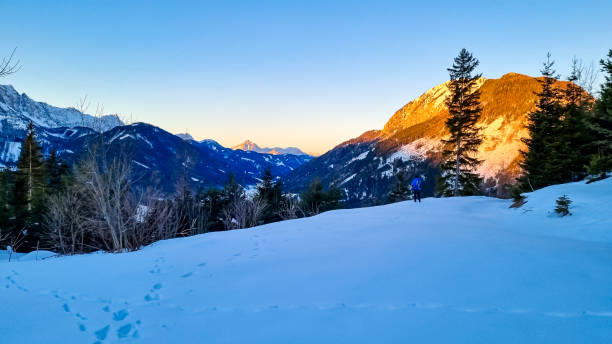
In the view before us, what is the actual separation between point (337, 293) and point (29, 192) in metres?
33.7

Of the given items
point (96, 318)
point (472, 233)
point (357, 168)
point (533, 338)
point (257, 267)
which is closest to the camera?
point (533, 338)

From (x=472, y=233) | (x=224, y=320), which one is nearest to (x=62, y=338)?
(x=224, y=320)

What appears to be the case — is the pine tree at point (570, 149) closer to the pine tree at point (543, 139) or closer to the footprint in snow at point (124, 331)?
the pine tree at point (543, 139)

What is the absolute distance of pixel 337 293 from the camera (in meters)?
3.49

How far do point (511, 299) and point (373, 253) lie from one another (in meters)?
2.23

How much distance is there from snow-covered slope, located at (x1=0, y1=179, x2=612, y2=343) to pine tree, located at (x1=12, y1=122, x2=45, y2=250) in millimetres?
20611

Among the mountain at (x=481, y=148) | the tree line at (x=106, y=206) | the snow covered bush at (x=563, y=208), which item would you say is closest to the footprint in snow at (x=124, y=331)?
the tree line at (x=106, y=206)

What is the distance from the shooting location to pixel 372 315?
291 cm

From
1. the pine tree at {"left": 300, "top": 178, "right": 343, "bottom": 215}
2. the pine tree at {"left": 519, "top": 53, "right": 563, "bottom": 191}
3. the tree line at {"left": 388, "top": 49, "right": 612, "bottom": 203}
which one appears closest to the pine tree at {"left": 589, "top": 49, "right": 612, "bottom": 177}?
the tree line at {"left": 388, "top": 49, "right": 612, "bottom": 203}

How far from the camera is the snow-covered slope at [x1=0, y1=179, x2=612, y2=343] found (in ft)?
8.64

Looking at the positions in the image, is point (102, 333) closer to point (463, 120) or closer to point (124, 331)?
point (124, 331)

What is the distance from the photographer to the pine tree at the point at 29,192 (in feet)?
66.9

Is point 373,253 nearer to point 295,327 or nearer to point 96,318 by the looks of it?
point 295,327

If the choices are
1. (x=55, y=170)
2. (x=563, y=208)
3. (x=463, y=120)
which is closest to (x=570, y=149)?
(x=463, y=120)
